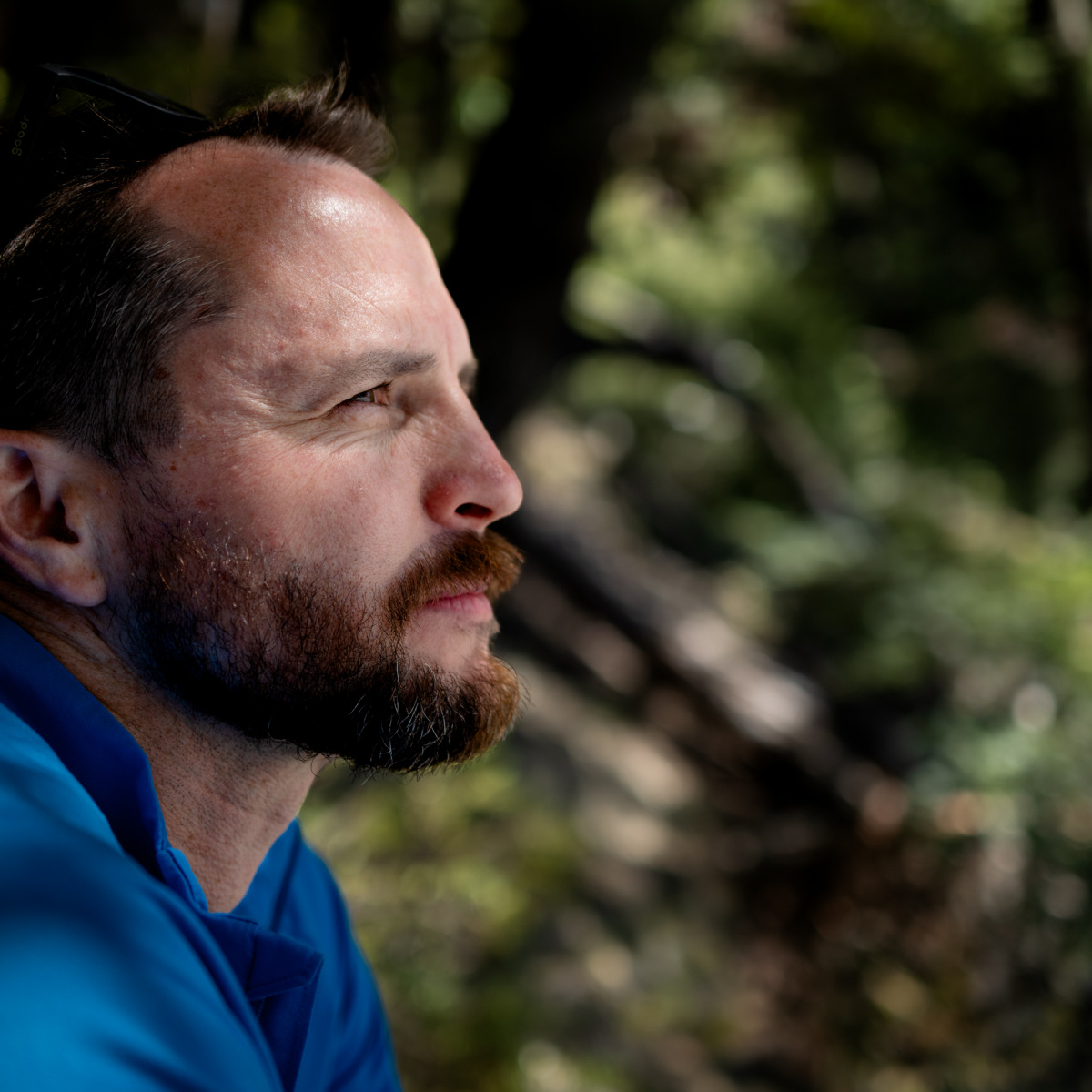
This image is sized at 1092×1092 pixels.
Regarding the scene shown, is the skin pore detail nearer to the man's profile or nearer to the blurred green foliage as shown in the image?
the man's profile

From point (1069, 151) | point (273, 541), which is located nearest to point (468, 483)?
point (273, 541)

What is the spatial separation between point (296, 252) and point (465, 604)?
48 centimetres

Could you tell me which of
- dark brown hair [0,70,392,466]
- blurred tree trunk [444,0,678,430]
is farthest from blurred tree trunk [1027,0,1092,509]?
dark brown hair [0,70,392,466]

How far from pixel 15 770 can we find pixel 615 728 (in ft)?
16.6

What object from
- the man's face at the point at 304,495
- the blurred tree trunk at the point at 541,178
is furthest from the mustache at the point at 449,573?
the blurred tree trunk at the point at 541,178

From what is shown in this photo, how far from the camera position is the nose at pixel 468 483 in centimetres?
112

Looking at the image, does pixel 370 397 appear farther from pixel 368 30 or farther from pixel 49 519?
pixel 368 30

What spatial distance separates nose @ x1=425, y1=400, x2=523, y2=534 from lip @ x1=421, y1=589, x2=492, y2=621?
0.09 m

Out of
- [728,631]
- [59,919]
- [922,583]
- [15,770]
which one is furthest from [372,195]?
[728,631]

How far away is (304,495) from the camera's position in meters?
1.04

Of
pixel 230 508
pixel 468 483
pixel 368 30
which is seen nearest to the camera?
pixel 230 508

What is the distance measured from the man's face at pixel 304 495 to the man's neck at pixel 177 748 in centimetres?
4

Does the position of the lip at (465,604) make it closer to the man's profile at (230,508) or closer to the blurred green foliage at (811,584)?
the man's profile at (230,508)

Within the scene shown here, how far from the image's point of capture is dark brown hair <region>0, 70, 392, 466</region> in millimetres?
1031
